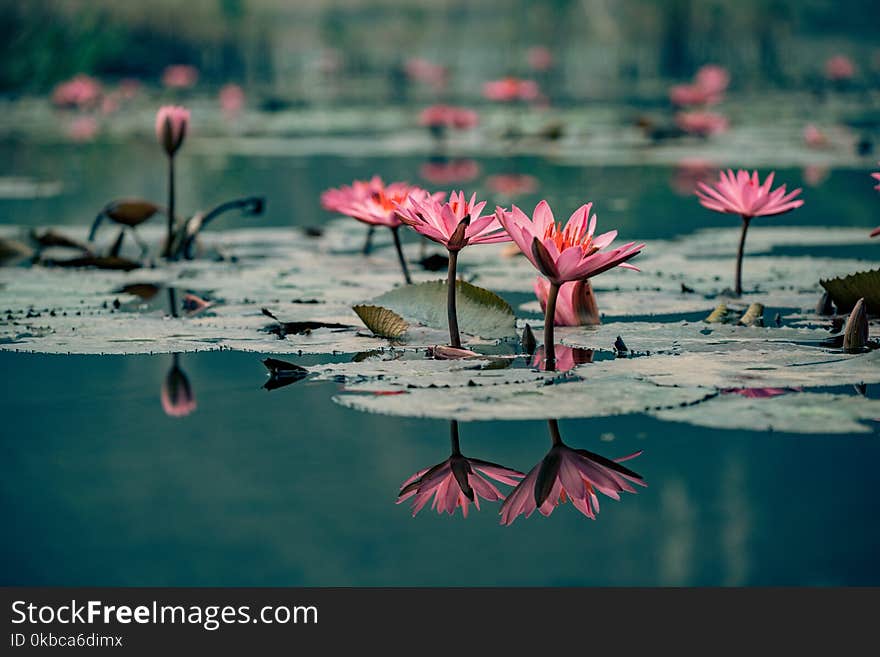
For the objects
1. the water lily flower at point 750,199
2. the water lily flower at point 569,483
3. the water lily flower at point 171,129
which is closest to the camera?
the water lily flower at point 569,483

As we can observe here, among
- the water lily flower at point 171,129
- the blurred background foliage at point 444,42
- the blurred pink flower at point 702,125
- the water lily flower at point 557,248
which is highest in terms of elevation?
the blurred background foliage at point 444,42

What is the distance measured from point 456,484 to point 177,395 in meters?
0.76

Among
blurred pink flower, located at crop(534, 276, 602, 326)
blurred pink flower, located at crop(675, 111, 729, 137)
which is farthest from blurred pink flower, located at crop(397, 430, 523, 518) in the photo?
blurred pink flower, located at crop(675, 111, 729, 137)

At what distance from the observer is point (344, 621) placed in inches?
60.2

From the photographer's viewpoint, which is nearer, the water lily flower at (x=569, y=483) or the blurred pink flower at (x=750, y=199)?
the water lily flower at (x=569, y=483)

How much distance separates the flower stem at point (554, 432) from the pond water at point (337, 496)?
1cm

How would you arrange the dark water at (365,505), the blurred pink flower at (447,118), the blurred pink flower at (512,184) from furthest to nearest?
1. the blurred pink flower at (447,118)
2. the blurred pink flower at (512,184)
3. the dark water at (365,505)

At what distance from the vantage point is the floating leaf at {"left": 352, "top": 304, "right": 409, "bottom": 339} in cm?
275

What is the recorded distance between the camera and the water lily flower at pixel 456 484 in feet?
5.94

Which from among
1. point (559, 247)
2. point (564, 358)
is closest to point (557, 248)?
point (559, 247)

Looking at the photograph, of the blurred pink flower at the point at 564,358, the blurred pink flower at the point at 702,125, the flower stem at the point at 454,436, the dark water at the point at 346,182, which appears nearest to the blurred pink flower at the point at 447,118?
the dark water at the point at 346,182

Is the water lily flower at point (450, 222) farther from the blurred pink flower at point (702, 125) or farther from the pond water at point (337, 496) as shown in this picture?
the blurred pink flower at point (702, 125)

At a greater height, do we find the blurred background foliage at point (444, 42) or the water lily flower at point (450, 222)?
the blurred background foliage at point (444, 42)

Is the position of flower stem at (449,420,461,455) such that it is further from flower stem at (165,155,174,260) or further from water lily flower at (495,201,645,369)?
flower stem at (165,155,174,260)
